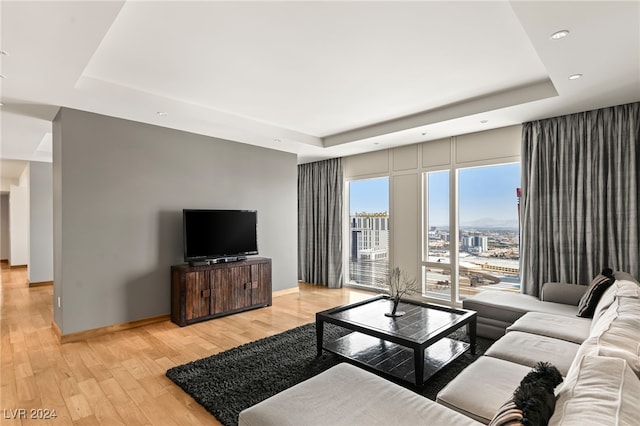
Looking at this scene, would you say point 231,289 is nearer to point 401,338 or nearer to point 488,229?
point 401,338

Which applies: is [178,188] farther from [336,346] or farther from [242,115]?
[336,346]

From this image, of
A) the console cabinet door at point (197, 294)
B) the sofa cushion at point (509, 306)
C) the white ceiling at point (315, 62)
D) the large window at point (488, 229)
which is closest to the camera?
the white ceiling at point (315, 62)

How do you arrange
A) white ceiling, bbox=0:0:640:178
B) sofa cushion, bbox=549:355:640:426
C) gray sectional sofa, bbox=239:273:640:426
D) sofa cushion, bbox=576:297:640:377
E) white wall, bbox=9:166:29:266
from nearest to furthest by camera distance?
sofa cushion, bbox=549:355:640:426
gray sectional sofa, bbox=239:273:640:426
sofa cushion, bbox=576:297:640:377
white ceiling, bbox=0:0:640:178
white wall, bbox=9:166:29:266

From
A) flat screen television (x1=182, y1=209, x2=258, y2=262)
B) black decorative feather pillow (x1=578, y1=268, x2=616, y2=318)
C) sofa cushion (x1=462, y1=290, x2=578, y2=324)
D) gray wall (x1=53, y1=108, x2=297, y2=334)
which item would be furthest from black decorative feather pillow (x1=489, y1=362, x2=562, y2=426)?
gray wall (x1=53, y1=108, x2=297, y2=334)

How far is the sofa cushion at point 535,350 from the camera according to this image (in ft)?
7.11

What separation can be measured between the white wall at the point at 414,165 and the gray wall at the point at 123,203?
2.49 m

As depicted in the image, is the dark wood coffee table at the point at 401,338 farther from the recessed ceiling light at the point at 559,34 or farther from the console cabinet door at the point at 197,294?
the recessed ceiling light at the point at 559,34

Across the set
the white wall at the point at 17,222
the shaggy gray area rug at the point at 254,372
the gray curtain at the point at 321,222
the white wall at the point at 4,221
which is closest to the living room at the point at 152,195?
the shaggy gray area rug at the point at 254,372

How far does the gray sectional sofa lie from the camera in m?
1.07

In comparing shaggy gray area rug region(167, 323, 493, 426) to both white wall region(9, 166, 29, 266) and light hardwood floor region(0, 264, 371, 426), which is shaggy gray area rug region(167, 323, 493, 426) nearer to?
light hardwood floor region(0, 264, 371, 426)

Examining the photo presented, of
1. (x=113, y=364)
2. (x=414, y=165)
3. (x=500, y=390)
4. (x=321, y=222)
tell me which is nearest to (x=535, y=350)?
(x=500, y=390)

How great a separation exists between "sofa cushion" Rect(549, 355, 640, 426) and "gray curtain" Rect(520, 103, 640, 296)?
3.16 metres

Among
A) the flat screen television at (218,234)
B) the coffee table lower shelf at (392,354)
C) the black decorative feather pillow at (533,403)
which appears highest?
the flat screen television at (218,234)

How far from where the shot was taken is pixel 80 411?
2.35m
